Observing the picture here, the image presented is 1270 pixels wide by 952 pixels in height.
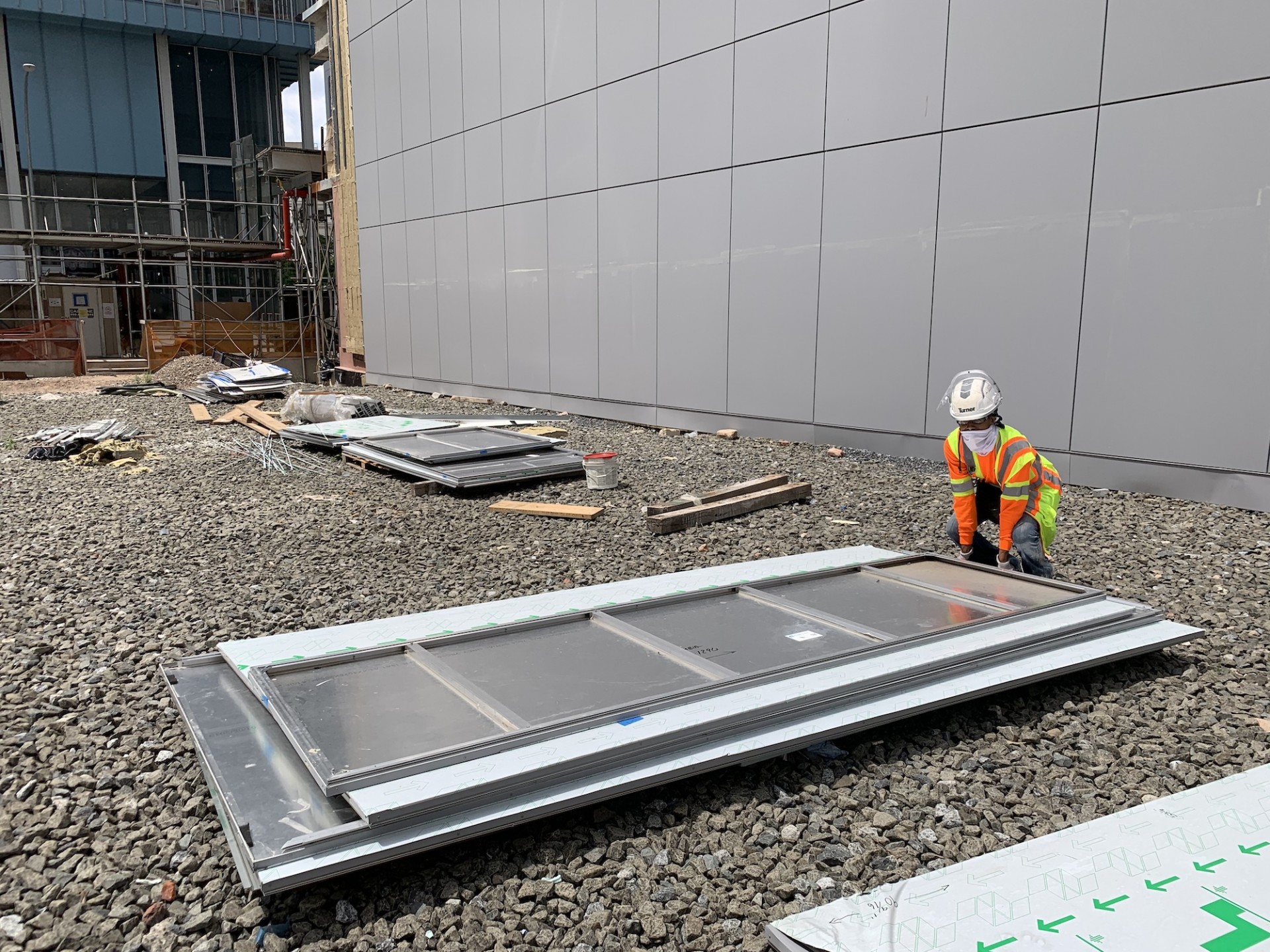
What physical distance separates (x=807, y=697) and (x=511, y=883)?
4.61 ft

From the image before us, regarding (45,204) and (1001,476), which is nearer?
(1001,476)

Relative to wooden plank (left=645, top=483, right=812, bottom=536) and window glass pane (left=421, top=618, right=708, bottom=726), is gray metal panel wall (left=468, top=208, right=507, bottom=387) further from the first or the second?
window glass pane (left=421, top=618, right=708, bottom=726)

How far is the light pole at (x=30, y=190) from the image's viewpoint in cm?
2711

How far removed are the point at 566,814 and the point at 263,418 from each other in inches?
502

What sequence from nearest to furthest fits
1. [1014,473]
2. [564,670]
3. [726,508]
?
[564,670] → [1014,473] → [726,508]

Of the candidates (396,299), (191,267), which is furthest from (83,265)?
(396,299)

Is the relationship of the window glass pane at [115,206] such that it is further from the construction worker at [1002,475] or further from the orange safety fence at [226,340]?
the construction worker at [1002,475]

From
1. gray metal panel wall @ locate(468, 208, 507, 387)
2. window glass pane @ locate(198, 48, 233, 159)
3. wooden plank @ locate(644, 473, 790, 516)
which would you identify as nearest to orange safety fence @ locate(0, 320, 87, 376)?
gray metal panel wall @ locate(468, 208, 507, 387)

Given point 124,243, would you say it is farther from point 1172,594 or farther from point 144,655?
point 1172,594

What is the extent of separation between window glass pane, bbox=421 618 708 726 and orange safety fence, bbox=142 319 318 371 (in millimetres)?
24853

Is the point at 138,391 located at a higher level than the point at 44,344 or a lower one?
lower

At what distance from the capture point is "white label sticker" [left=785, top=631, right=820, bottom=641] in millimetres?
4355

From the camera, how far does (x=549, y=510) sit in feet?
27.2

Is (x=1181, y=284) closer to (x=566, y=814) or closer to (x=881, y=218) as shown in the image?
(x=881, y=218)
